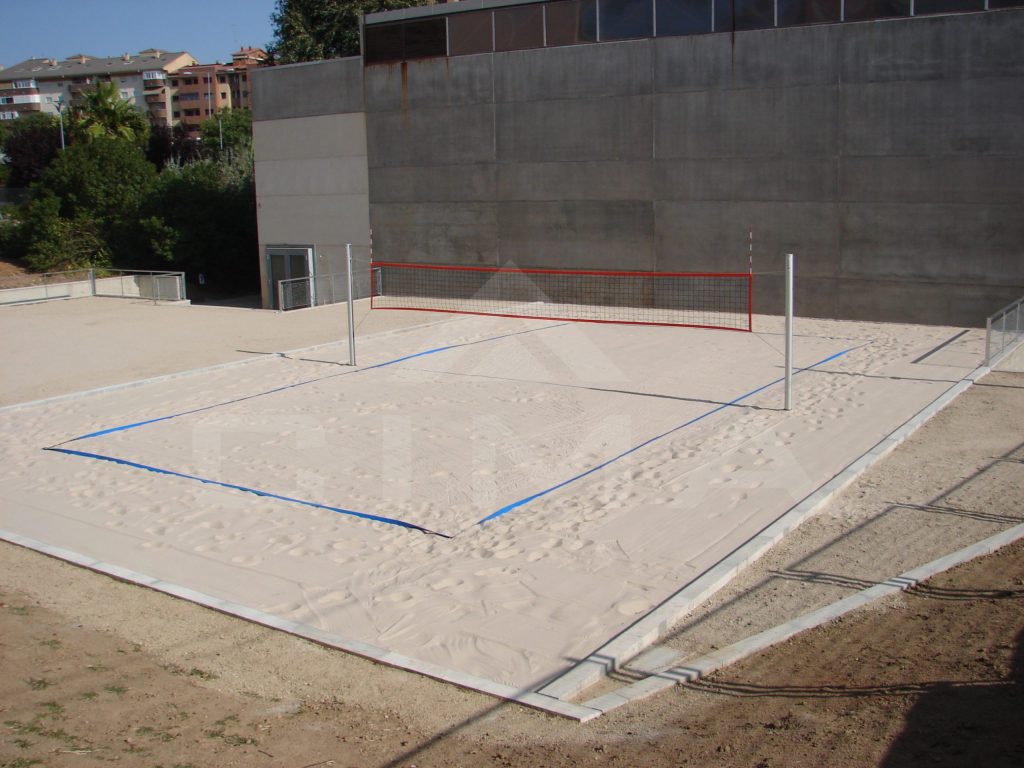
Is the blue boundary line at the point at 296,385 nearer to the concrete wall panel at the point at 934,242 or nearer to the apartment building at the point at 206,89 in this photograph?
the concrete wall panel at the point at 934,242

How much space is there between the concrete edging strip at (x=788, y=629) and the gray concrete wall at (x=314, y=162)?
20.2 meters

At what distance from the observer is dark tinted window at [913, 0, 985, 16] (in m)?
18.6

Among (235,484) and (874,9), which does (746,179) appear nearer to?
(874,9)

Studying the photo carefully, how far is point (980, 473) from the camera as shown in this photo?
9.98 m

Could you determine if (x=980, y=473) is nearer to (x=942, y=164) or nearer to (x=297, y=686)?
(x=297, y=686)

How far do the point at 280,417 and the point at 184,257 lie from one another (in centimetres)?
2690

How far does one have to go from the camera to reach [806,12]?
2008 centimetres

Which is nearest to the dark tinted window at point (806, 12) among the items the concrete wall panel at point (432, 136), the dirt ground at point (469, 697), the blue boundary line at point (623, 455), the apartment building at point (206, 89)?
the concrete wall panel at point (432, 136)

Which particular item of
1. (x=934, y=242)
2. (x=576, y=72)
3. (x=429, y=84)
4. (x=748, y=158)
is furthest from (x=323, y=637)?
(x=429, y=84)

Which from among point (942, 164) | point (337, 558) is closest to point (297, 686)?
point (337, 558)

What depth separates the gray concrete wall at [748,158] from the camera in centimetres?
1900

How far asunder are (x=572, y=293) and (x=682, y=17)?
6565 millimetres

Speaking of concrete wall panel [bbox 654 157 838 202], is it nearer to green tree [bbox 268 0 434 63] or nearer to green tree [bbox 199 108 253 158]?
green tree [bbox 268 0 434 63]

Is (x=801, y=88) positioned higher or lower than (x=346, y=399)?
higher
